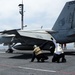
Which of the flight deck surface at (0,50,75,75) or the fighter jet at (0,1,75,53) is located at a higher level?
the fighter jet at (0,1,75,53)

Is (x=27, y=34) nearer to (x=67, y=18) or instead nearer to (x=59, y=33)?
(x=59, y=33)

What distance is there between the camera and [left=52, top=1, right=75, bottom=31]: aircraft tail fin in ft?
91.6

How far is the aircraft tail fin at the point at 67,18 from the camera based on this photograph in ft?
91.6

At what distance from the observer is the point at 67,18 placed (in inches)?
1122

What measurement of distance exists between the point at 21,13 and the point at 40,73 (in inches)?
1742

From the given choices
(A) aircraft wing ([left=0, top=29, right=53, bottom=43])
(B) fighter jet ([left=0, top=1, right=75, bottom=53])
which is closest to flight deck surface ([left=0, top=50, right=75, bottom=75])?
(A) aircraft wing ([left=0, top=29, right=53, bottom=43])

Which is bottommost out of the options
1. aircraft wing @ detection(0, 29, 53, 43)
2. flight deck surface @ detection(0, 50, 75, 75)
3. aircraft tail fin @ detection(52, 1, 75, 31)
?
flight deck surface @ detection(0, 50, 75, 75)

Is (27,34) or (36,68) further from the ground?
(27,34)

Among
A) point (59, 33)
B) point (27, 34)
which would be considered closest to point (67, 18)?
point (59, 33)

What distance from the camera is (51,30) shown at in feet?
97.0

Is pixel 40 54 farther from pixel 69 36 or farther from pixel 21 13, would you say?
pixel 21 13

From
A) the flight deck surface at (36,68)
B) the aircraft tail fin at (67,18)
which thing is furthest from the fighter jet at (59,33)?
the flight deck surface at (36,68)

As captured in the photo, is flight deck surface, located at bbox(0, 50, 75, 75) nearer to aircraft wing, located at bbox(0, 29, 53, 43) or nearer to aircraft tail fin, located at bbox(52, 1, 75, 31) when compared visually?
aircraft wing, located at bbox(0, 29, 53, 43)

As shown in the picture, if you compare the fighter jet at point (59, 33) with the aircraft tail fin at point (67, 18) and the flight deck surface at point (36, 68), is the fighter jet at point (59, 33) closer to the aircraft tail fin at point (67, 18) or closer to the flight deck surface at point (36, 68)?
the aircraft tail fin at point (67, 18)
